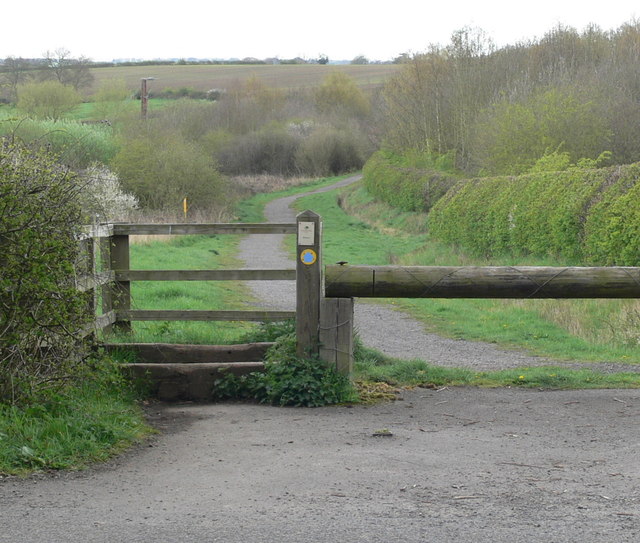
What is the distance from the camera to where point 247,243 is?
116 feet

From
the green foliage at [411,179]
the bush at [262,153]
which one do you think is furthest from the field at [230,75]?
the green foliage at [411,179]

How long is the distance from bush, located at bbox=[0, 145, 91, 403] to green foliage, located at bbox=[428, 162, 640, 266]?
11.1 meters

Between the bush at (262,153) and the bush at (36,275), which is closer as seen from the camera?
the bush at (36,275)

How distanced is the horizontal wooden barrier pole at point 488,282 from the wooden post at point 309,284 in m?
0.14

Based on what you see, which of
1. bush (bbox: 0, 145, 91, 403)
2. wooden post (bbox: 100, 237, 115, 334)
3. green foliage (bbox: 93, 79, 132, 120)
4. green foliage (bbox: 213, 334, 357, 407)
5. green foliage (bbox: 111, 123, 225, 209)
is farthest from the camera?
green foliage (bbox: 93, 79, 132, 120)

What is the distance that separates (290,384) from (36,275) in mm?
2498

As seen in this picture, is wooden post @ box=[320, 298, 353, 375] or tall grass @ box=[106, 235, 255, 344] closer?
wooden post @ box=[320, 298, 353, 375]

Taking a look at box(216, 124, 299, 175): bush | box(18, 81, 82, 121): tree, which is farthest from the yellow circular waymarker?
box(216, 124, 299, 175): bush

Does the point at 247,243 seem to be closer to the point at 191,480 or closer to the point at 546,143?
the point at 546,143

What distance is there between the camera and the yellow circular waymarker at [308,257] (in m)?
8.04

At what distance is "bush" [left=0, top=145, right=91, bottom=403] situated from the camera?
630 centimetres

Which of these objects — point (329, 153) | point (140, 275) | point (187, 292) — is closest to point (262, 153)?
point (329, 153)

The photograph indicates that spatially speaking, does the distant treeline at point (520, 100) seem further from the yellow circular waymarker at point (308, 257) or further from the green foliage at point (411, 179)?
the yellow circular waymarker at point (308, 257)

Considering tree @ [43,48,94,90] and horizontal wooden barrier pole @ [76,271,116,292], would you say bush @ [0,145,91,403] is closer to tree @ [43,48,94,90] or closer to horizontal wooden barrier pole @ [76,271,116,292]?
horizontal wooden barrier pole @ [76,271,116,292]
